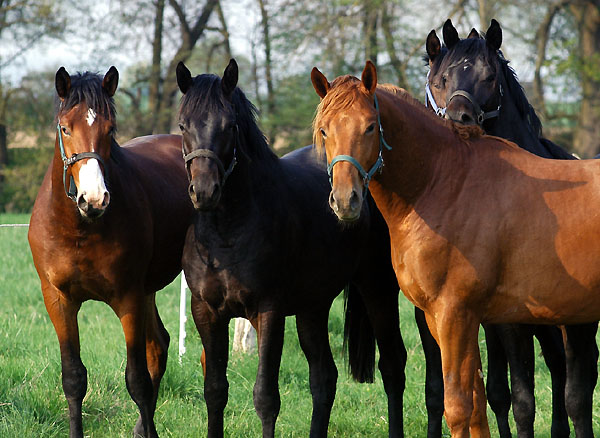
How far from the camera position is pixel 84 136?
164 inches

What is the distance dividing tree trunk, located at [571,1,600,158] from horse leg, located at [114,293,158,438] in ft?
55.9

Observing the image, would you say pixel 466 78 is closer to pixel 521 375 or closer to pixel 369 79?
pixel 369 79

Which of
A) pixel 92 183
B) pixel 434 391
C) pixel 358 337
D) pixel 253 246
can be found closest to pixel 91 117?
pixel 92 183

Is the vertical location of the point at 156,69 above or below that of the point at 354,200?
above

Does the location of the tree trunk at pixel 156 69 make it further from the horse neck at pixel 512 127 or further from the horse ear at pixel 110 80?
the horse neck at pixel 512 127

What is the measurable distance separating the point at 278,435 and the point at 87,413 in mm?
1340

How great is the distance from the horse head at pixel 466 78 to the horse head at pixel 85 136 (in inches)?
80.1

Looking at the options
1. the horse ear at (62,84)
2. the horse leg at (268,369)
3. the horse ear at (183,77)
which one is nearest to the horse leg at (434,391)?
the horse leg at (268,369)

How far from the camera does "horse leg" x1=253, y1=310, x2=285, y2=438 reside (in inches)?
165

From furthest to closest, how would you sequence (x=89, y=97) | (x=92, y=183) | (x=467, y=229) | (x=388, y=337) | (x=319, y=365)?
(x=388, y=337) → (x=319, y=365) → (x=89, y=97) → (x=92, y=183) → (x=467, y=229)

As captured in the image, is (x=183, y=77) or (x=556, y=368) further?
(x=556, y=368)

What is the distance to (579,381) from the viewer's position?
4.41m

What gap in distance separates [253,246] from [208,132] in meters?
0.70

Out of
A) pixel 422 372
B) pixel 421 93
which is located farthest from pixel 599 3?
pixel 422 372
